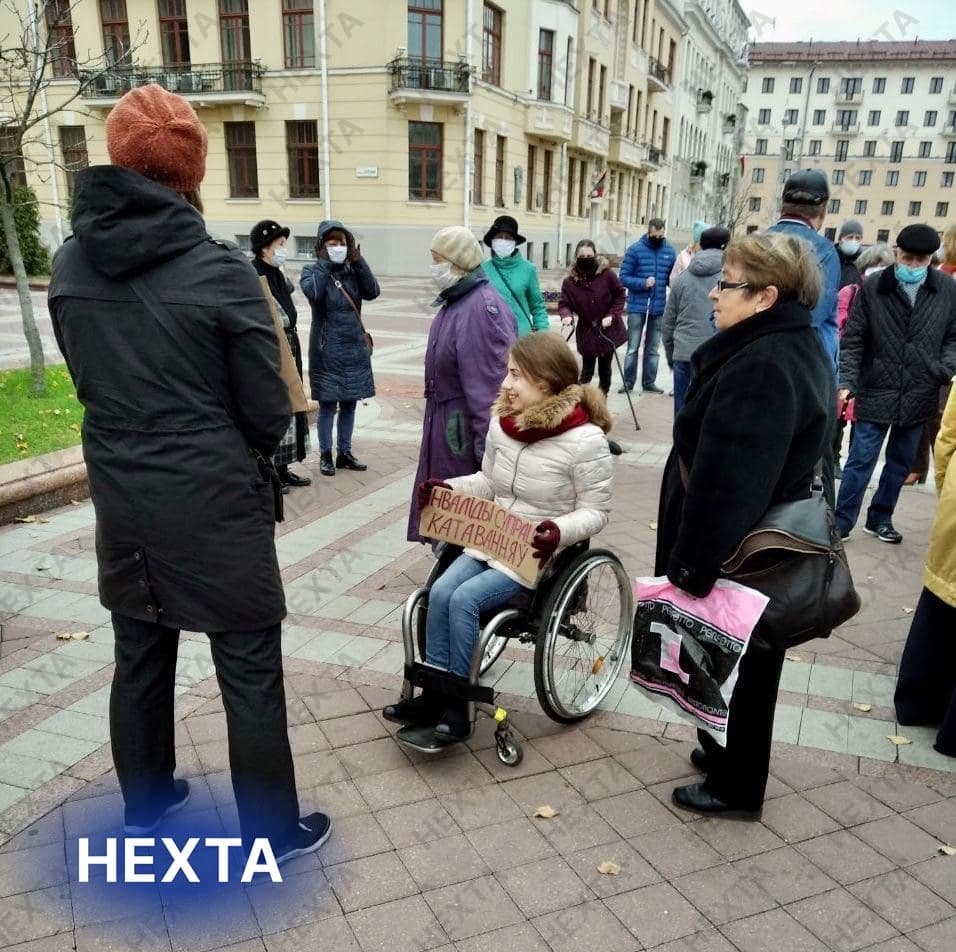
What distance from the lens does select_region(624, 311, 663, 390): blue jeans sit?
9.61 meters

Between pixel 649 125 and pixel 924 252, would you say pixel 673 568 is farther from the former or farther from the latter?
pixel 649 125

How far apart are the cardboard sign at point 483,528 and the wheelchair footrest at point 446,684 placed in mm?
401

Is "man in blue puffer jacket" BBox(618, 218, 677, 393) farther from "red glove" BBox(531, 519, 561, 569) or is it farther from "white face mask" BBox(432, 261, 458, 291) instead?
"red glove" BBox(531, 519, 561, 569)

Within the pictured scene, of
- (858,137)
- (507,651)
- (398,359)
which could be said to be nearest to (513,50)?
(398,359)

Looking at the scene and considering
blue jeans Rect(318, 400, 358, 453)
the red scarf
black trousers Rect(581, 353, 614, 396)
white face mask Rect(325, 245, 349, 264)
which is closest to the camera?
the red scarf

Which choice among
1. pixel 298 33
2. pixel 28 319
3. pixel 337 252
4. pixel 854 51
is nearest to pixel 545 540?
pixel 337 252

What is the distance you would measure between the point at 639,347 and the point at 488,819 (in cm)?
782

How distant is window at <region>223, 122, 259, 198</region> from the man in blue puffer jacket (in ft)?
67.7

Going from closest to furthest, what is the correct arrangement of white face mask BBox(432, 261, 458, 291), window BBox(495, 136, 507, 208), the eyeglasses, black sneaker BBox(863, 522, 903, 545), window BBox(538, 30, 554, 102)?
1. the eyeglasses
2. white face mask BBox(432, 261, 458, 291)
3. black sneaker BBox(863, 522, 903, 545)
4. window BBox(495, 136, 507, 208)
5. window BBox(538, 30, 554, 102)

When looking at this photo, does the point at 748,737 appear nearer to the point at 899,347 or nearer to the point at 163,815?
the point at 163,815

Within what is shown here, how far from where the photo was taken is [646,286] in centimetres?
954

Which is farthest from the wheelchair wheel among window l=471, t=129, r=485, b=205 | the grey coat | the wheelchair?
window l=471, t=129, r=485, b=205

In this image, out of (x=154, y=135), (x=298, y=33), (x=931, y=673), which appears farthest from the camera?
(x=298, y=33)

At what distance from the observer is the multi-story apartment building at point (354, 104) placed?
24.6 metres
